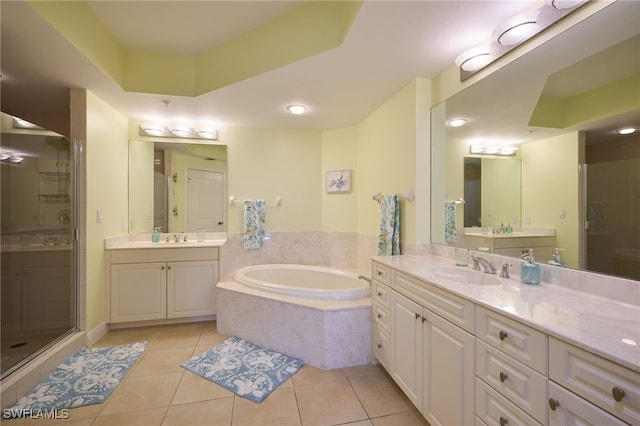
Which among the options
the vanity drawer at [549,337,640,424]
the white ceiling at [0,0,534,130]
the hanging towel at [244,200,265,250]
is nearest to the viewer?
the vanity drawer at [549,337,640,424]

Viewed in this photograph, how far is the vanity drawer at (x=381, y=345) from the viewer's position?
1921mm

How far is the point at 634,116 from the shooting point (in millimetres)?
Answer: 1101

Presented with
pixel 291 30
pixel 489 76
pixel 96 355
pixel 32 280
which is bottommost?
pixel 96 355

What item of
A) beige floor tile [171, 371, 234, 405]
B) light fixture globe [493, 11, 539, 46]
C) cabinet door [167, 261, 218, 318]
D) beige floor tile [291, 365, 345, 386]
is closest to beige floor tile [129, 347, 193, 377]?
beige floor tile [171, 371, 234, 405]

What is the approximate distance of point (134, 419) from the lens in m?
1.62

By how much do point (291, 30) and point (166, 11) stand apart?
2.89ft

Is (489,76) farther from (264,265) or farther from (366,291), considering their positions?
(264,265)

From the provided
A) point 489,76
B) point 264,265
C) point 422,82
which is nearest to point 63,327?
point 264,265

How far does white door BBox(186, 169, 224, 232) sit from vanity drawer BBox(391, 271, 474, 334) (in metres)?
2.42

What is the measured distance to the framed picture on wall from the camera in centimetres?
342

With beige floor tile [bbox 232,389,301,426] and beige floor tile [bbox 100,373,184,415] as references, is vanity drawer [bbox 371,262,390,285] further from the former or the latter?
beige floor tile [bbox 100,373,184,415]

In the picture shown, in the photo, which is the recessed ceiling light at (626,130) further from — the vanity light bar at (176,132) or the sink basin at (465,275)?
the vanity light bar at (176,132)

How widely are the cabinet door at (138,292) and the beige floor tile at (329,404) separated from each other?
6.08 feet

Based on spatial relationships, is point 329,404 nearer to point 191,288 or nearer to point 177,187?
point 191,288
